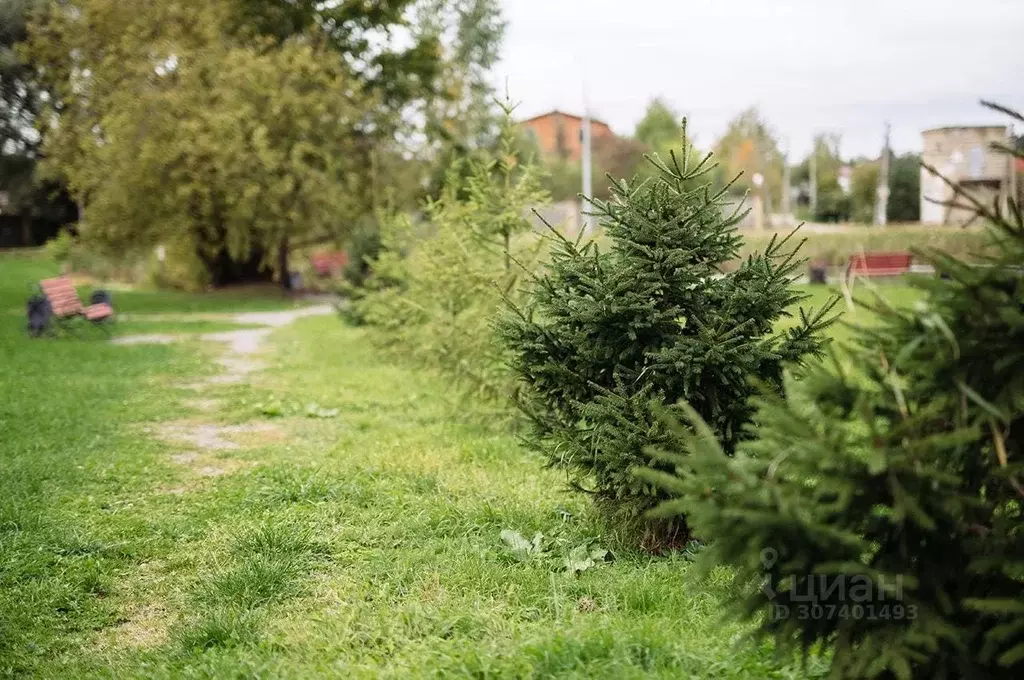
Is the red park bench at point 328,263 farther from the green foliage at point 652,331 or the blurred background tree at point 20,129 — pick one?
the green foliage at point 652,331

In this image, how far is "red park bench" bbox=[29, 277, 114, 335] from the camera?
1703 cm

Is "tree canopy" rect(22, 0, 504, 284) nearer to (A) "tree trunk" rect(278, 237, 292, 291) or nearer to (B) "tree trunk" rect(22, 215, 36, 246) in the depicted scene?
(A) "tree trunk" rect(278, 237, 292, 291)

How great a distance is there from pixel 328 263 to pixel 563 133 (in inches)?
1623

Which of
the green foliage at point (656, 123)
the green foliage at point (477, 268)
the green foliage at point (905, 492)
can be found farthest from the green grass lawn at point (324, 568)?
the green foliage at point (656, 123)

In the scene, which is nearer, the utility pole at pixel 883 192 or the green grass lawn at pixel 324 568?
the green grass lawn at pixel 324 568

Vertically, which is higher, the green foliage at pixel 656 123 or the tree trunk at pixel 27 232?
the green foliage at pixel 656 123

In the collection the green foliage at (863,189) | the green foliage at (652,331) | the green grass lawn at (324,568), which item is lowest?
the green grass lawn at (324,568)

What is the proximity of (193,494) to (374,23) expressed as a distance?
2947 centimetres

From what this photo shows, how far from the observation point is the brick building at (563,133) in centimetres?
7618

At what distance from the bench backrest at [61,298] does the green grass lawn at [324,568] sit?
8.91 metres

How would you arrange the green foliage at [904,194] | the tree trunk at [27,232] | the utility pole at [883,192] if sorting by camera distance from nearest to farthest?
the utility pole at [883,192] → the tree trunk at [27,232] → the green foliage at [904,194]

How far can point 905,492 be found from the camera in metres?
2.46

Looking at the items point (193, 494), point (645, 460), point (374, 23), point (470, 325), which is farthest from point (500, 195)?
point (374, 23)

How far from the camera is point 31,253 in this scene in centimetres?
4725
